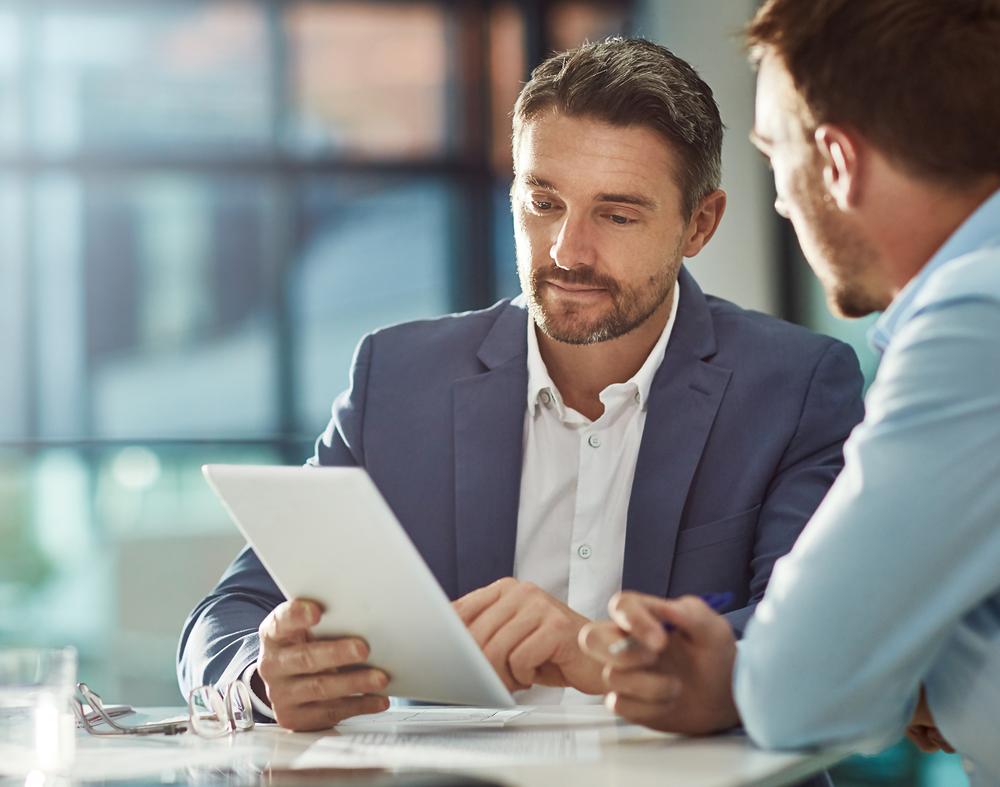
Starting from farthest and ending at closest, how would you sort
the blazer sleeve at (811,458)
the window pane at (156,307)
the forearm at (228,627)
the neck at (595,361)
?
the window pane at (156,307) < the neck at (595,361) < the blazer sleeve at (811,458) < the forearm at (228,627)

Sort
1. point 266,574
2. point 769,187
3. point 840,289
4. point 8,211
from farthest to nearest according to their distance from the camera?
point 8,211, point 769,187, point 266,574, point 840,289

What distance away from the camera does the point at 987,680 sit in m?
1.10

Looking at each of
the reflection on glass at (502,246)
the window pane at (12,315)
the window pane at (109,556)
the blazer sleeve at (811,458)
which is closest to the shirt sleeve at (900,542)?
the blazer sleeve at (811,458)

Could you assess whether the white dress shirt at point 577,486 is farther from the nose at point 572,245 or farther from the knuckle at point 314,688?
the knuckle at point 314,688

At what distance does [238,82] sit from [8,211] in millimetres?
1041

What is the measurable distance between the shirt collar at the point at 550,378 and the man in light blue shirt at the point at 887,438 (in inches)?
22.3

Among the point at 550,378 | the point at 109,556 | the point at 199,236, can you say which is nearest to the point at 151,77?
the point at 199,236

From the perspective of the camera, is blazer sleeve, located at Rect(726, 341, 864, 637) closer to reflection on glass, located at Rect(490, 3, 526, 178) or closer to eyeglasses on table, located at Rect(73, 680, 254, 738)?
eyeglasses on table, located at Rect(73, 680, 254, 738)

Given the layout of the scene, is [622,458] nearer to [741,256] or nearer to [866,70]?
[866,70]

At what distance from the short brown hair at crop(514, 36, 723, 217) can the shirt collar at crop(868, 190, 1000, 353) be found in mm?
720

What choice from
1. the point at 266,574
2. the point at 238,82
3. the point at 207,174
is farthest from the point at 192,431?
the point at 266,574

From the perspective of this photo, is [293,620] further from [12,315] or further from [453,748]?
[12,315]

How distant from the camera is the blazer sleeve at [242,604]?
1570mm

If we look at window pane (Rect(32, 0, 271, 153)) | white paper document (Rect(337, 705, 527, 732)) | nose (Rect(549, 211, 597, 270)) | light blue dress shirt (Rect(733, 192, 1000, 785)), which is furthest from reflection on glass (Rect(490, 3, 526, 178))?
light blue dress shirt (Rect(733, 192, 1000, 785))
